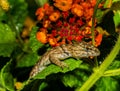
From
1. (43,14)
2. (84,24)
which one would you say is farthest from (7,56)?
(84,24)

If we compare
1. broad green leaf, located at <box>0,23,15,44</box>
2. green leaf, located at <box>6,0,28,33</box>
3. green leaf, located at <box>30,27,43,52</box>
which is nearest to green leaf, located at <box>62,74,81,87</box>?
green leaf, located at <box>30,27,43,52</box>

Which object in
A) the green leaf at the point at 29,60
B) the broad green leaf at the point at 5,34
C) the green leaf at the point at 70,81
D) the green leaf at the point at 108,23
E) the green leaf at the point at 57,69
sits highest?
the green leaf at the point at 108,23

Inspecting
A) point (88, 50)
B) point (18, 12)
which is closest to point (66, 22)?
point (88, 50)

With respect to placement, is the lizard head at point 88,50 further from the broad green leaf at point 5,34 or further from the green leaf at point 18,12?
the green leaf at point 18,12

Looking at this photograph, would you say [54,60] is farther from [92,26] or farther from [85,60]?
[92,26]

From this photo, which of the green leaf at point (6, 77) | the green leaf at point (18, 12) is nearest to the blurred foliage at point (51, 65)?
the green leaf at point (6, 77)

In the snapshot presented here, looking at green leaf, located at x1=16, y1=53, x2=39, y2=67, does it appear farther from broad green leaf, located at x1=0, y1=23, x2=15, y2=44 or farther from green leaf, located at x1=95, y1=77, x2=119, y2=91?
green leaf, located at x1=95, y1=77, x2=119, y2=91
